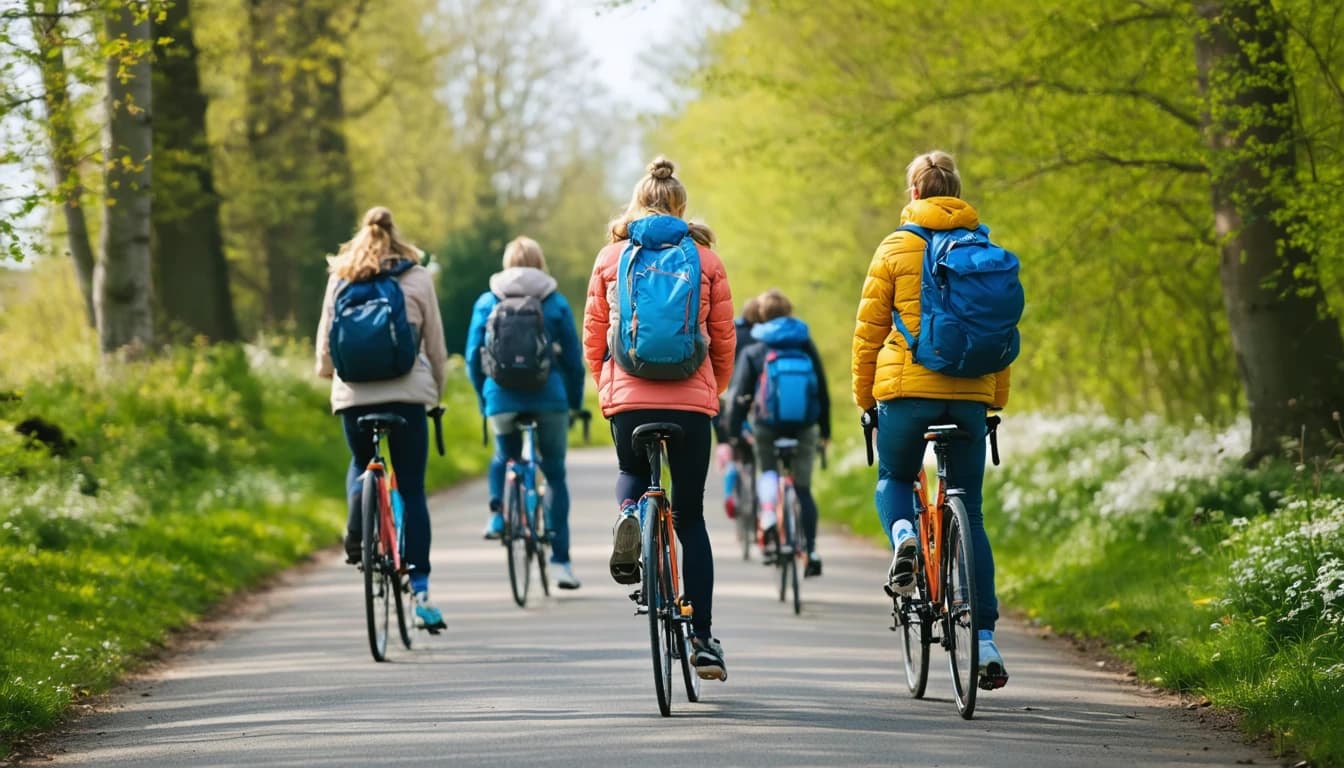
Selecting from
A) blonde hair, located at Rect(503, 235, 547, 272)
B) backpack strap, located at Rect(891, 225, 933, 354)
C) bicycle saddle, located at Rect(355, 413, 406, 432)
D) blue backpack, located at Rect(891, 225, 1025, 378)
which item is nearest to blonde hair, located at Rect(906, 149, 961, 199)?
backpack strap, located at Rect(891, 225, 933, 354)

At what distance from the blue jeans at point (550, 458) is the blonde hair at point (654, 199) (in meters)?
4.32

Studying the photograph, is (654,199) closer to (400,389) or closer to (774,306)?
(400,389)

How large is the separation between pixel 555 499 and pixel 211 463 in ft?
21.2

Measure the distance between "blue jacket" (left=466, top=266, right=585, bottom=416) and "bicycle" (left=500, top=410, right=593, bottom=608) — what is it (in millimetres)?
131

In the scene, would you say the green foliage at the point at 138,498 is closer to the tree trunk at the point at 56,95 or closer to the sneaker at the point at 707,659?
the tree trunk at the point at 56,95

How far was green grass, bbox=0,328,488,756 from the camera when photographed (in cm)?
955

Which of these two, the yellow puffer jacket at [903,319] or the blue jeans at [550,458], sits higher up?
the yellow puffer jacket at [903,319]

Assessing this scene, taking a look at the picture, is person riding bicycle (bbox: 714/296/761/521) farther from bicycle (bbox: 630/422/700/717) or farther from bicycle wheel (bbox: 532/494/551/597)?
bicycle (bbox: 630/422/700/717)

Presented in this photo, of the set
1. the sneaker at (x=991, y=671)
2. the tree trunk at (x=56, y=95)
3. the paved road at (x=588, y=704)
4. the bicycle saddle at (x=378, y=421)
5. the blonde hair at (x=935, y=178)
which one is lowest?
the paved road at (x=588, y=704)

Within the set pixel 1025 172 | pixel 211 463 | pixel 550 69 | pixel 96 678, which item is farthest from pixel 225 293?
pixel 550 69

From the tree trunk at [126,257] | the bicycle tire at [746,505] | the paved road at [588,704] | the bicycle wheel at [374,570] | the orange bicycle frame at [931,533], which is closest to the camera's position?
the paved road at [588,704]

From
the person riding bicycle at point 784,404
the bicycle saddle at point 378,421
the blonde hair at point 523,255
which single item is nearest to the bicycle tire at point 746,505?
the person riding bicycle at point 784,404

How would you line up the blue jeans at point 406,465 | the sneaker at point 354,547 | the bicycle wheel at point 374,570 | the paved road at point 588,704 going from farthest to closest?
the blue jeans at point 406,465 < the sneaker at point 354,547 < the bicycle wheel at point 374,570 < the paved road at point 588,704

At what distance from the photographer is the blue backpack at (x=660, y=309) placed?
7.61 meters
